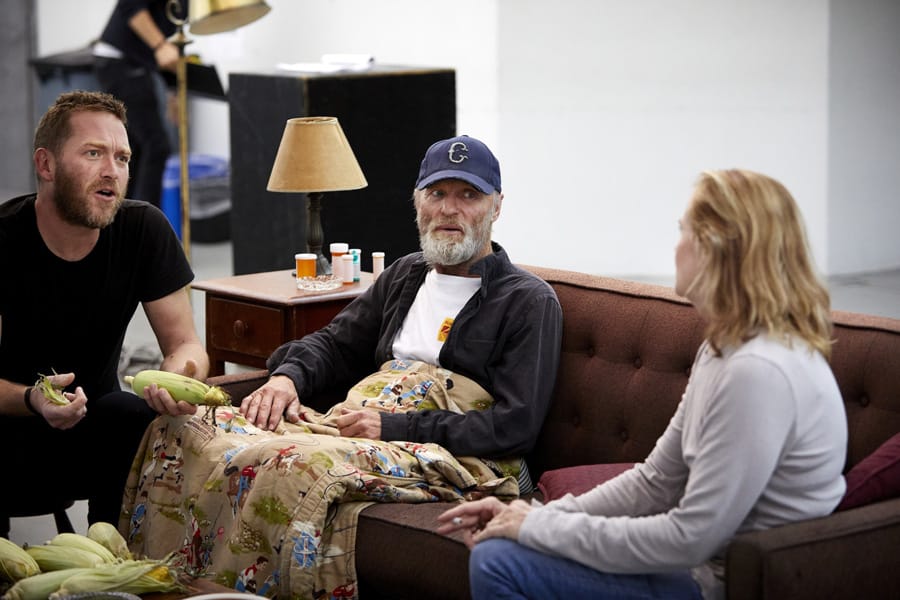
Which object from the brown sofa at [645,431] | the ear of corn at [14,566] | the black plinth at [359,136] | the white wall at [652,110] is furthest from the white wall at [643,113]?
the ear of corn at [14,566]

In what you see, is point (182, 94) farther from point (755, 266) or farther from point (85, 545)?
point (755, 266)

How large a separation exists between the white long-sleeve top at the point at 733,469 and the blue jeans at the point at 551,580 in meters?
0.02

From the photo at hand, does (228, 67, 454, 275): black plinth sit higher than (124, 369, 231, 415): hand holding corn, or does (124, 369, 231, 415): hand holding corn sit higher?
(228, 67, 454, 275): black plinth

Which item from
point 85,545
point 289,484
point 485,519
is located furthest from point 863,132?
point 85,545

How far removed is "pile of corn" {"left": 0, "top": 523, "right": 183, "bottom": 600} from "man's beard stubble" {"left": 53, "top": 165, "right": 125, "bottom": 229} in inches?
38.4

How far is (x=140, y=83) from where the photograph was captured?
25.6 feet

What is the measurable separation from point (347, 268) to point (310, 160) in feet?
1.19

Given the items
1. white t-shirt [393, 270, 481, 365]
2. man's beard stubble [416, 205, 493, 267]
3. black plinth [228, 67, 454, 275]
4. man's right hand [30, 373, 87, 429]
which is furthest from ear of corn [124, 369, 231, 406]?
black plinth [228, 67, 454, 275]

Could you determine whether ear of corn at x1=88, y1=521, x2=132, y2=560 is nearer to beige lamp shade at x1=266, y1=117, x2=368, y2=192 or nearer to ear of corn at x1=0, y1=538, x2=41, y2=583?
ear of corn at x1=0, y1=538, x2=41, y2=583

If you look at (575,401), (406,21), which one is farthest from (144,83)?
(575,401)

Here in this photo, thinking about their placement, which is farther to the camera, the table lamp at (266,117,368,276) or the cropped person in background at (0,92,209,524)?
the table lamp at (266,117,368,276)

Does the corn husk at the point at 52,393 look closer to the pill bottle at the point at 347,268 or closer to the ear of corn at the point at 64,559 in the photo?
the ear of corn at the point at 64,559

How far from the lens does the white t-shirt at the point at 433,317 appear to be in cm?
324

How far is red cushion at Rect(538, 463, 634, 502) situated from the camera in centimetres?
286
